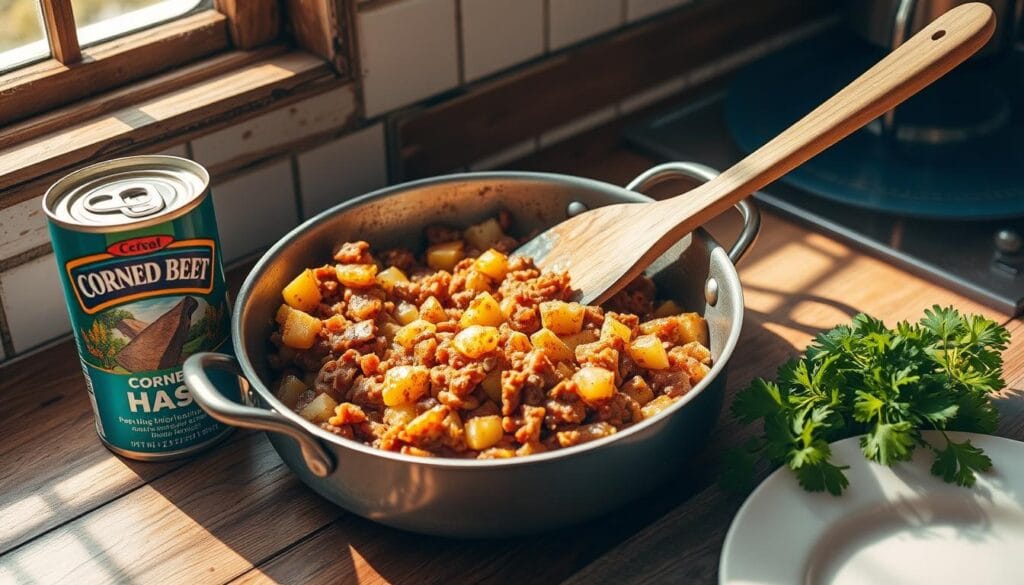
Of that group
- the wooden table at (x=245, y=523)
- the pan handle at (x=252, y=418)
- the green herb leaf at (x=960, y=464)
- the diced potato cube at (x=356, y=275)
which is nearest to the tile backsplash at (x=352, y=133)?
the wooden table at (x=245, y=523)

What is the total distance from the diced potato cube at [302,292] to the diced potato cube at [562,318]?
20 centimetres

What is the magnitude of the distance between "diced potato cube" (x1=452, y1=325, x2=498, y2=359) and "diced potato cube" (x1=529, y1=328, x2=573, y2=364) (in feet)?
0.13

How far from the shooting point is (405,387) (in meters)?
0.92

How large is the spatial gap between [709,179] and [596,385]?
27cm

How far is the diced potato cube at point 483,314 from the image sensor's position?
1.01 metres

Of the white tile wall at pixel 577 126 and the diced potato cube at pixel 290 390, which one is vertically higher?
the diced potato cube at pixel 290 390

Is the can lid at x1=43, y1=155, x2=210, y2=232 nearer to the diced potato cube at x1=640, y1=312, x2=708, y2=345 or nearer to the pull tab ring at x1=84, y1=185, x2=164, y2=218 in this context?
the pull tab ring at x1=84, y1=185, x2=164, y2=218

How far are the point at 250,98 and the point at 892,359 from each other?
645 mm

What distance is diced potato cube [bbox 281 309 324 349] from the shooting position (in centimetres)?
100

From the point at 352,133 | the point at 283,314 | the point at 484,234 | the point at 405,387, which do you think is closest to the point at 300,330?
the point at 283,314

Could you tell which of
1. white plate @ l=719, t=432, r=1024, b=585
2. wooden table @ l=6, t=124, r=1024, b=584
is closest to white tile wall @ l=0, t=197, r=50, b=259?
wooden table @ l=6, t=124, r=1024, b=584

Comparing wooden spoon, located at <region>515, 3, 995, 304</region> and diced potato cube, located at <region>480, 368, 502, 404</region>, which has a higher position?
wooden spoon, located at <region>515, 3, 995, 304</region>

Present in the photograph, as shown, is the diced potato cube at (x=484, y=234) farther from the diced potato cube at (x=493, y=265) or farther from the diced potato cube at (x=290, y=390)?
the diced potato cube at (x=290, y=390)

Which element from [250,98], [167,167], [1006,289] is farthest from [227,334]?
[1006,289]
